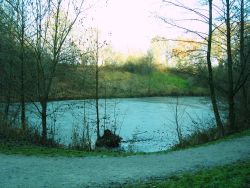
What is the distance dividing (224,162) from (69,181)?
4721 millimetres

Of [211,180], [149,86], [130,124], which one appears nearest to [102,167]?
[211,180]

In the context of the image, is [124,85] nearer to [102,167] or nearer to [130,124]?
[130,124]

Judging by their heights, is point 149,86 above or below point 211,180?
above

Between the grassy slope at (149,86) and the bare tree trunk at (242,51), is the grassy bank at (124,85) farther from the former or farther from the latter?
the bare tree trunk at (242,51)

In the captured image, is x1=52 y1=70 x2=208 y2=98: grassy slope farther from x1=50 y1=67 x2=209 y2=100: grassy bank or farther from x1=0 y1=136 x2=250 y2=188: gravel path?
x1=0 y1=136 x2=250 y2=188: gravel path

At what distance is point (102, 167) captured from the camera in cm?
1084

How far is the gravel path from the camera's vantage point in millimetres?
9186

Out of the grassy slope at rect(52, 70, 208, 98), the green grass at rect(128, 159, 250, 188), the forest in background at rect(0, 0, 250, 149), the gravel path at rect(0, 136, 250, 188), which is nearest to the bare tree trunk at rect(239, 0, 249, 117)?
the forest in background at rect(0, 0, 250, 149)

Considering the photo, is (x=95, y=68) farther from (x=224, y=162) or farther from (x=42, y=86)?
(x=224, y=162)

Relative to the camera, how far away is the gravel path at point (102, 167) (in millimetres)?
9186

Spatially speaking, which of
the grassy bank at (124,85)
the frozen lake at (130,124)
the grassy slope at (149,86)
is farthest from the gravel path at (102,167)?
the grassy slope at (149,86)

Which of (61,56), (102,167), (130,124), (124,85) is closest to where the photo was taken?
(102,167)

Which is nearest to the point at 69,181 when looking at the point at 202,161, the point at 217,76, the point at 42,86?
the point at 202,161

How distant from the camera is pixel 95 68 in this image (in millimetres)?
22281
